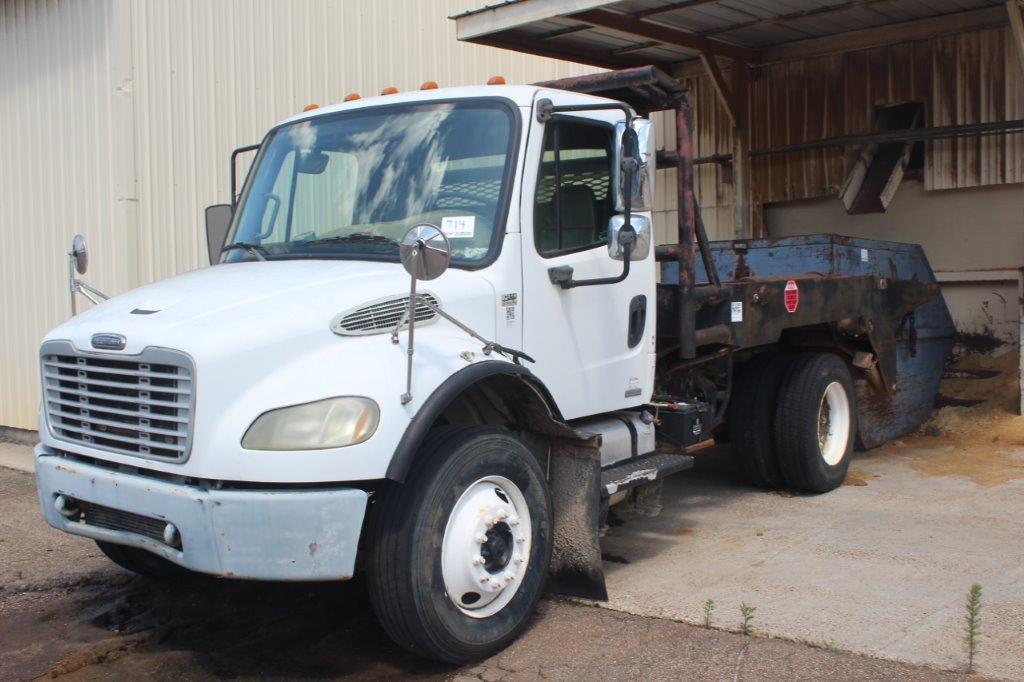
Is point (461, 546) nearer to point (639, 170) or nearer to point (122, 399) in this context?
point (122, 399)

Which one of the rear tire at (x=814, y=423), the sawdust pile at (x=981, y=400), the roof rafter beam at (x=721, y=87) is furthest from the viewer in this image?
the roof rafter beam at (x=721, y=87)

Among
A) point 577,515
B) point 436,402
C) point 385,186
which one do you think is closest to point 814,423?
point 577,515

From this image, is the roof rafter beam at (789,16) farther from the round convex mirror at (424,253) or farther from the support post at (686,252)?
the round convex mirror at (424,253)

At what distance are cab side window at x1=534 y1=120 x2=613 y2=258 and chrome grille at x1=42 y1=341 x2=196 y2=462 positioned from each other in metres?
1.84

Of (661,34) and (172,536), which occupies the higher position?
(661,34)

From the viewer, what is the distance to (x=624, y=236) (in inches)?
199

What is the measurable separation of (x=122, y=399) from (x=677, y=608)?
268cm

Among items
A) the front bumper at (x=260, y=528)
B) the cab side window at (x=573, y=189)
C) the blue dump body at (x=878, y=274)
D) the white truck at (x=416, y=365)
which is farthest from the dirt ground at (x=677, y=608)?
the cab side window at (x=573, y=189)

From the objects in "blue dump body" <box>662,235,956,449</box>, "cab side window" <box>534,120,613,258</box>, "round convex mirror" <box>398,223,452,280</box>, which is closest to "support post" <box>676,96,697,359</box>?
"cab side window" <box>534,120,613,258</box>

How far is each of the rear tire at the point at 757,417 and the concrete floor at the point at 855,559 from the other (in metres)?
0.20

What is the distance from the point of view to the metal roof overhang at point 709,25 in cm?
998

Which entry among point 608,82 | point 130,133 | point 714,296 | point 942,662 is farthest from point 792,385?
point 130,133

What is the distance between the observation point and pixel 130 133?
31.4 feet

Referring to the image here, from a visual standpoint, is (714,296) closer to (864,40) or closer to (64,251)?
(864,40)
